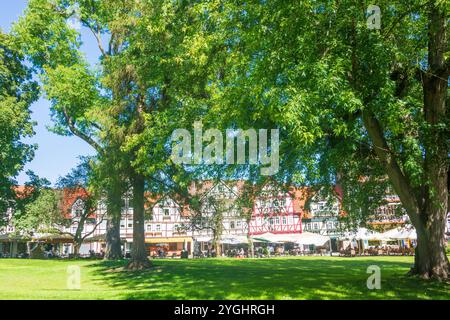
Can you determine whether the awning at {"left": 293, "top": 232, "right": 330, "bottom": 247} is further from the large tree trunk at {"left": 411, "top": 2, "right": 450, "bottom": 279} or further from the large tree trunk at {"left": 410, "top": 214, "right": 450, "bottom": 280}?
the large tree trunk at {"left": 410, "top": 214, "right": 450, "bottom": 280}

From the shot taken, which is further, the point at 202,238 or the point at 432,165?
the point at 202,238

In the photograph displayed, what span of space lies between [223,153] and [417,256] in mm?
7946

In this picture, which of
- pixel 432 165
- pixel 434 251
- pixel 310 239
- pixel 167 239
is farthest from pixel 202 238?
pixel 432 165

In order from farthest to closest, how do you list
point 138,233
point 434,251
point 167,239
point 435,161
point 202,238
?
point 167,239, point 202,238, point 138,233, point 434,251, point 435,161

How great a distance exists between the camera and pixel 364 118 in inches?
475

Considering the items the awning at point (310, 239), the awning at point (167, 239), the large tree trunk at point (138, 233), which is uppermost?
the large tree trunk at point (138, 233)

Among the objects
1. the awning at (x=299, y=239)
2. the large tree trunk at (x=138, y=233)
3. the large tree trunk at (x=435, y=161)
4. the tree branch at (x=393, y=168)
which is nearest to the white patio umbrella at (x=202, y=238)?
the awning at (x=299, y=239)

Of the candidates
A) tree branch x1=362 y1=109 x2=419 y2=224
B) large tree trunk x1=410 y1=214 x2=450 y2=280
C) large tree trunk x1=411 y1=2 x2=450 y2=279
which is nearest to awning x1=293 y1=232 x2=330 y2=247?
large tree trunk x1=411 y1=2 x2=450 y2=279

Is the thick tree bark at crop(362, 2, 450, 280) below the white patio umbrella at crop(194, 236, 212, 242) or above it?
Answer: above

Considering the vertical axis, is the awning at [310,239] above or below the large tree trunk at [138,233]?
below

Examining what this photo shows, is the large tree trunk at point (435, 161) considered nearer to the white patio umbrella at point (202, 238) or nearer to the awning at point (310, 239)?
the awning at point (310, 239)

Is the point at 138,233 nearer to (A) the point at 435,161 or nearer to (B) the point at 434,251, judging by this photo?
(B) the point at 434,251

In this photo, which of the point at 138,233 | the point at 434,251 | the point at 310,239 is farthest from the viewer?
the point at 310,239
